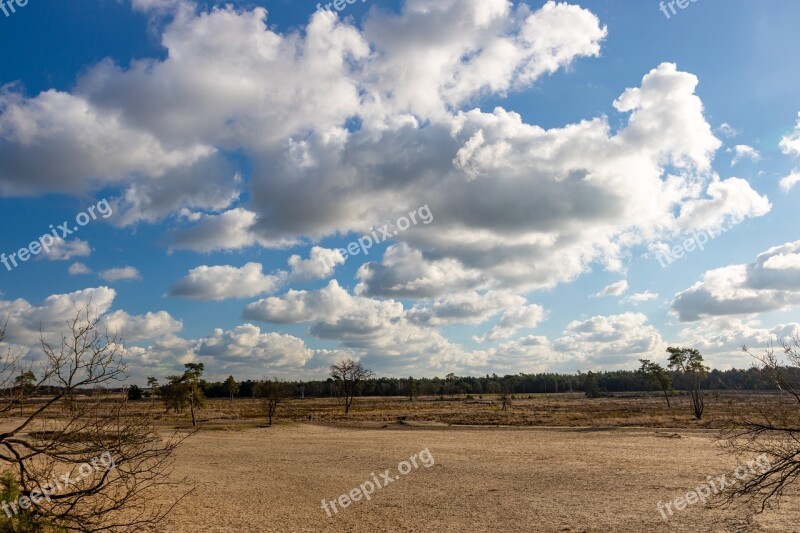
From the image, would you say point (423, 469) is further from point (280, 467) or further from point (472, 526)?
point (472, 526)

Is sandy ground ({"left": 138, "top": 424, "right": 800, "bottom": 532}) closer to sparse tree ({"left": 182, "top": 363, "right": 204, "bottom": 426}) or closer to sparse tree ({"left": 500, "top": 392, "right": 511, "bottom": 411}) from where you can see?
sparse tree ({"left": 182, "top": 363, "right": 204, "bottom": 426})

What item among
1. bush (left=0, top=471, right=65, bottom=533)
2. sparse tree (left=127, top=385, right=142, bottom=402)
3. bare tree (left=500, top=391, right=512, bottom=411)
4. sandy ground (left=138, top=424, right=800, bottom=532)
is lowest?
bare tree (left=500, top=391, right=512, bottom=411)

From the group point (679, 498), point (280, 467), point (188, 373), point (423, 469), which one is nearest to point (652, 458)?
point (679, 498)

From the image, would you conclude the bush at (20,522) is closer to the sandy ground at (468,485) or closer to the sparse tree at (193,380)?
the sandy ground at (468,485)

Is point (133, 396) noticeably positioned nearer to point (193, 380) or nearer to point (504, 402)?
point (193, 380)

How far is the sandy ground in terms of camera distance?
15.7m

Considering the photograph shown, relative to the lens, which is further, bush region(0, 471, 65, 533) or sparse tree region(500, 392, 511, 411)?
sparse tree region(500, 392, 511, 411)

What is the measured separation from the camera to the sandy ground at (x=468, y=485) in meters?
15.7

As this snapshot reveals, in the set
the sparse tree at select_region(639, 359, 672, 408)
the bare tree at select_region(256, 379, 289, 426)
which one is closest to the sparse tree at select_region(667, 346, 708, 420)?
the sparse tree at select_region(639, 359, 672, 408)

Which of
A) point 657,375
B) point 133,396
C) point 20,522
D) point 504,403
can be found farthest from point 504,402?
point 20,522

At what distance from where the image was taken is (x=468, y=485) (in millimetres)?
21516

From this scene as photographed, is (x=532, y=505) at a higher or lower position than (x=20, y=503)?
lower

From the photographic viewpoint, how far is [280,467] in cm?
2708

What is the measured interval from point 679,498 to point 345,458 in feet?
58.3
